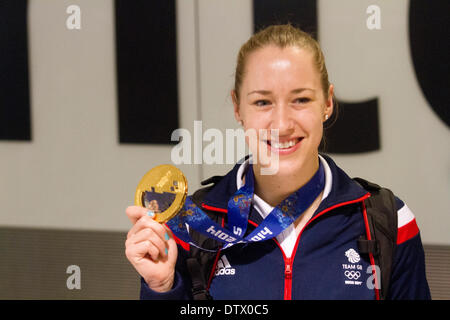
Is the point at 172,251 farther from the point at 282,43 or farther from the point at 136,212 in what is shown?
the point at 282,43

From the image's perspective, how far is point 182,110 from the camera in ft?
11.5

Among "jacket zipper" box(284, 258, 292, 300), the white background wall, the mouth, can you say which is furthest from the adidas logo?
the white background wall

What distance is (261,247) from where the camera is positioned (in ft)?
6.26

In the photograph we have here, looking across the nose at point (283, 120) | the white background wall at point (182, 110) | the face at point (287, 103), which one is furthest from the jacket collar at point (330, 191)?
the white background wall at point (182, 110)

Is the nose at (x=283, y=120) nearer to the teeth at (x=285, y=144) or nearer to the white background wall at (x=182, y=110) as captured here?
the teeth at (x=285, y=144)

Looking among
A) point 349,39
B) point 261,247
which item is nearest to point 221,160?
point 349,39

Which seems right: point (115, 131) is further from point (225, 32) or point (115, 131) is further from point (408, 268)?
point (408, 268)

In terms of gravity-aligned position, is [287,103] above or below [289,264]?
above

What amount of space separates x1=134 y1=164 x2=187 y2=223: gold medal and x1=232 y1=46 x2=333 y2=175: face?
305mm

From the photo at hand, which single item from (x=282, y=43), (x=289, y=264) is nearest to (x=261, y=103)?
(x=282, y=43)

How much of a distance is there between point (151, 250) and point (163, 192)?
24cm

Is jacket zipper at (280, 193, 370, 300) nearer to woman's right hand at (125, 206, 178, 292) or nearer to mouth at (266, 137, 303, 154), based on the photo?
mouth at (266, 137, 303, 154)

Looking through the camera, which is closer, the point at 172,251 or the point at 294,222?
the point at 172,251
